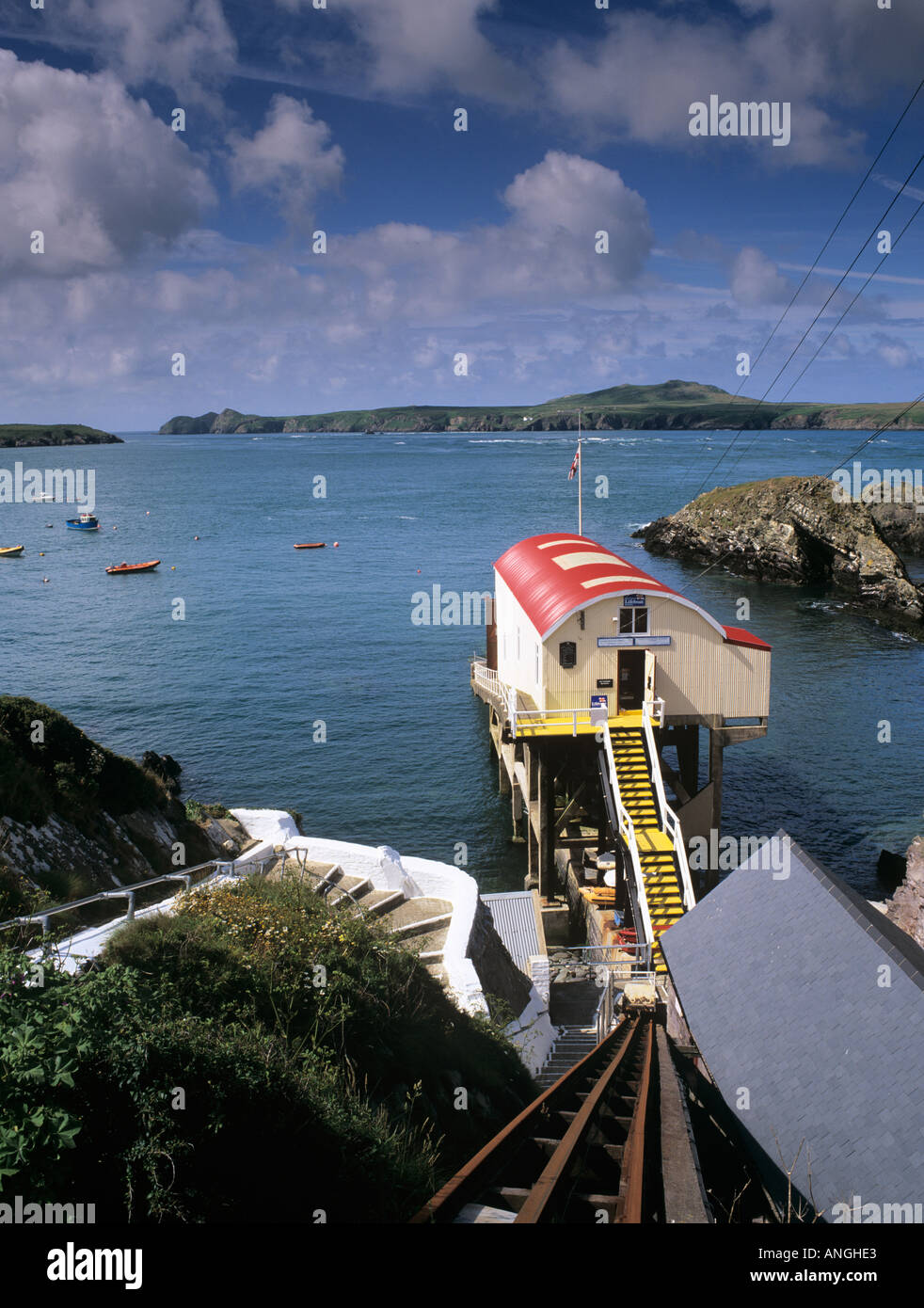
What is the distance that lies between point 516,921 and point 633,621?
9085mm

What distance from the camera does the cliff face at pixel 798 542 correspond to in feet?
210

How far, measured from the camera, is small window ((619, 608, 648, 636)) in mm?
24578

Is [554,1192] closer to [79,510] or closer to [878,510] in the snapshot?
[878,510]

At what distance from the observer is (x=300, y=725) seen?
40.9 meters

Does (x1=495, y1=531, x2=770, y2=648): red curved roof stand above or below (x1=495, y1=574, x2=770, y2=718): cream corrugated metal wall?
above

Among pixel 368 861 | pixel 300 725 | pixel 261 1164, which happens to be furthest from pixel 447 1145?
pixel 300 725

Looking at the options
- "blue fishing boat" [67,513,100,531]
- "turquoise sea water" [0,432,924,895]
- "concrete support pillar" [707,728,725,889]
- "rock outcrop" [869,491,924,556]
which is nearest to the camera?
"concrete support pillar" [707,728,725,889]

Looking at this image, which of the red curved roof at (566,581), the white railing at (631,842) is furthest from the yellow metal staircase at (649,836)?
the red curved roof at (566,581)

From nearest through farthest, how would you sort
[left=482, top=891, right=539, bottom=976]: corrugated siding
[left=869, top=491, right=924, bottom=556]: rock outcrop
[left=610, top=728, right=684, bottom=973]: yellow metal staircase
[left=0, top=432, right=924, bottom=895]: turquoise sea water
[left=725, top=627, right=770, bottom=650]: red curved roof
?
[left=610, top=728, right=684, bottom=973]: yellow metal staircase, [left=482, top=891, right=539, bottom=976]: corrugated siding, [left=725, top=627, right=770, bottom=650]: red curved roof, [left=0, top=432, right=924, bottom=895]: turquoise sea water, [left=869, top=491, right=924, bottom=556]: rock outcrop

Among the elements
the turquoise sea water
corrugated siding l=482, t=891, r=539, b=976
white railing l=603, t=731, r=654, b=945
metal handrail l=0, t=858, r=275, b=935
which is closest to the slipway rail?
metal handrail l=0, t=858, r=275, b=935

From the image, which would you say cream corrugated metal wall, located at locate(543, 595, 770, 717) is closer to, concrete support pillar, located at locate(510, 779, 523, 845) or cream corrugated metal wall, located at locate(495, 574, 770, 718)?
cream corrugated metal wall, located at locate(495, 574, 770, 718)

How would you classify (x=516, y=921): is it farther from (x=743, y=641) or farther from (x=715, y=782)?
(x=743, y=641)

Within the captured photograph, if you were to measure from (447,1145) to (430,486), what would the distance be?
151485 mm

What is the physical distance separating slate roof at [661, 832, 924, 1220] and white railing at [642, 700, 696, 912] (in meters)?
7.47
